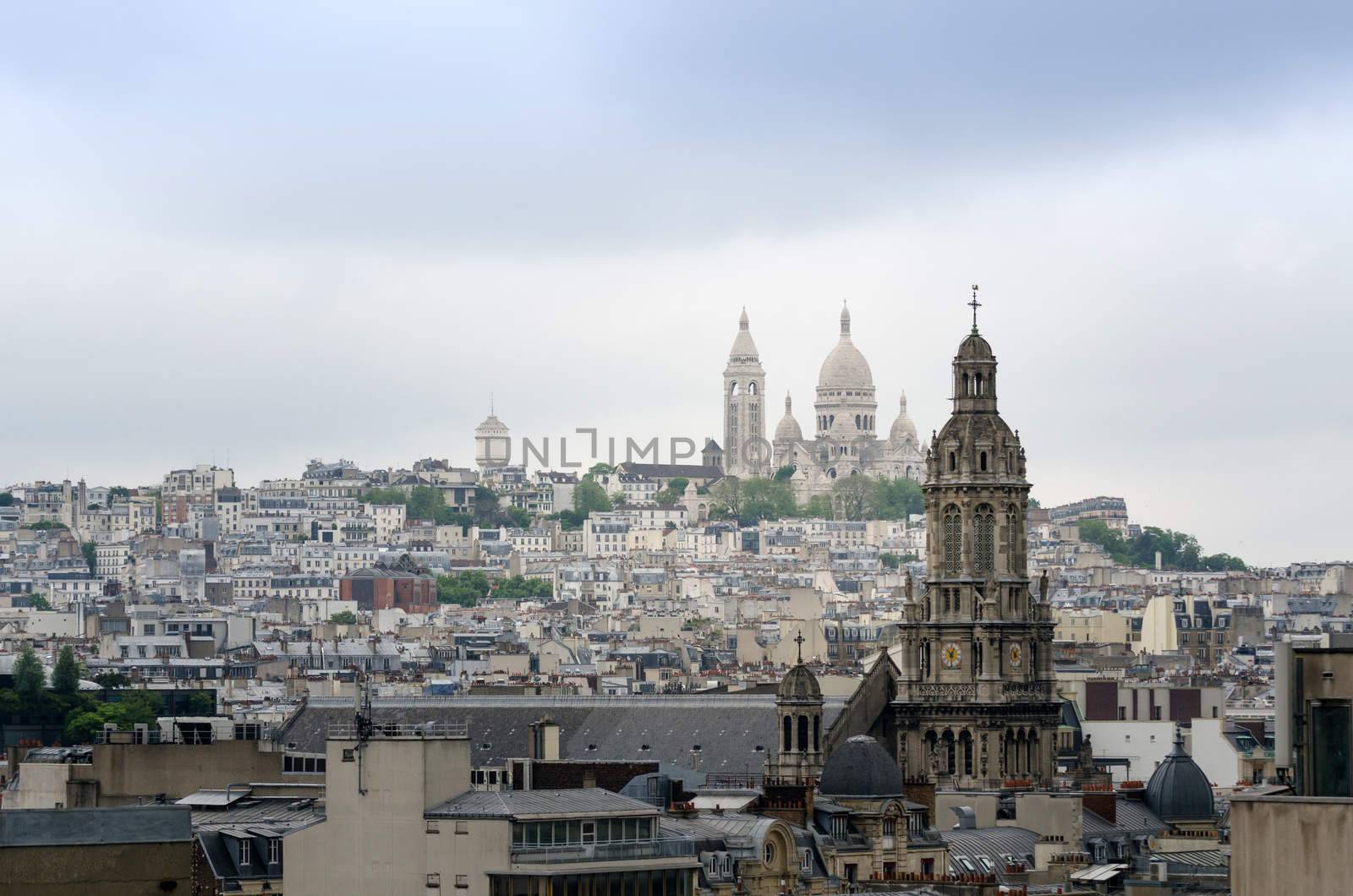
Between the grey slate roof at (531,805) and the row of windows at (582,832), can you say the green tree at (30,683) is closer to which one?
the grey slate roof at (531,805)

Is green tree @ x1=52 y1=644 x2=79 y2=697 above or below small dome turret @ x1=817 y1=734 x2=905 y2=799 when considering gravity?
above

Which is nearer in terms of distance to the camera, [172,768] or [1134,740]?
[172,768]

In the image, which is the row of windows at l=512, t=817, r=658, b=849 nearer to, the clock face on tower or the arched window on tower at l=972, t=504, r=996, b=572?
the clock face on tower

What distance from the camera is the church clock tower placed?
7575 cm

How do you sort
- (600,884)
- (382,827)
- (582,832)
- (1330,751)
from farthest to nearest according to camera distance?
(582,832), (600,884), (382,827), (1330,751)

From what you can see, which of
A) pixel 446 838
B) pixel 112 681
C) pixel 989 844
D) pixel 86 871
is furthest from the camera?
pixel 112 681

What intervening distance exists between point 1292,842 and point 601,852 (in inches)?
798

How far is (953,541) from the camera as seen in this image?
7731 centimetres

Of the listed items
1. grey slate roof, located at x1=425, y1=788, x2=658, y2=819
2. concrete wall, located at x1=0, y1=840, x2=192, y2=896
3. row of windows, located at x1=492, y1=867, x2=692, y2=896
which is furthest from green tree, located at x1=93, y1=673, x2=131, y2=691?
concrete wall, located at x1=0, y1=840, x2=192, y2=896

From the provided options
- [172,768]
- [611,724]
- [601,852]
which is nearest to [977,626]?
[611,724]

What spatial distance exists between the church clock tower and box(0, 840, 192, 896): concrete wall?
50064 millimetres

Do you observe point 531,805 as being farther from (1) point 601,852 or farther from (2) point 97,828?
(2) point 97,828

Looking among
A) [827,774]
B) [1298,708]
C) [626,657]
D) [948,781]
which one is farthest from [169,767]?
[626,657]

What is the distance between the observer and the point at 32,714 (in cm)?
9975
